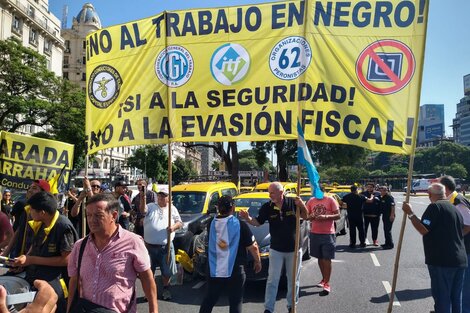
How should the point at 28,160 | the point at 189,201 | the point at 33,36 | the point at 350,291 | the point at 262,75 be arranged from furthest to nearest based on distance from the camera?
the point at 33,36
the point at 189,201
the point at 350,291
the point at 28,160
the point at 262,75

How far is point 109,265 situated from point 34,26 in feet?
192

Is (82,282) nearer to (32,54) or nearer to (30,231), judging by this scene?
(30,231)

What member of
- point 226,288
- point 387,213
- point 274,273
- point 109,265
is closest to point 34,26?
point 387,213

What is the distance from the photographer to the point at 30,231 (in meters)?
4.02

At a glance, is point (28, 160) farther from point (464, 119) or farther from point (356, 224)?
point (464, 119)

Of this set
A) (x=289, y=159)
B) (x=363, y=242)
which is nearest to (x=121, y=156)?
(x=289, y=159)

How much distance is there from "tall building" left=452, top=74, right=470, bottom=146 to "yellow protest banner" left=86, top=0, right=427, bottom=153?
467 ft

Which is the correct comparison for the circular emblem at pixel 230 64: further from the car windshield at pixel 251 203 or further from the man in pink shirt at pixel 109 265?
the car windshield at pixel 251 203

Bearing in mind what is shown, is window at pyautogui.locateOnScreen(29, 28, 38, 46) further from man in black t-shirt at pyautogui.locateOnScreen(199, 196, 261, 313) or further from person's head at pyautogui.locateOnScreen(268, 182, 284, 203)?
man in black t-shirt at pyautogui.locateOnScreen(199, 196, 261, 313)

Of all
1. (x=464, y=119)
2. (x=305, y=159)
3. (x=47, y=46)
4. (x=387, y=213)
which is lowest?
(x=387, y=213)

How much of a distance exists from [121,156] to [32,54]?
5893cm

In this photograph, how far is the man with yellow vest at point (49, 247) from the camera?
3.66 metres

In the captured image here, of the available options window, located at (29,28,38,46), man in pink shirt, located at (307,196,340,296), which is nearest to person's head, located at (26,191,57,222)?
man in pink shirt, located at (307,196,340,296)

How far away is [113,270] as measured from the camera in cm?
288
